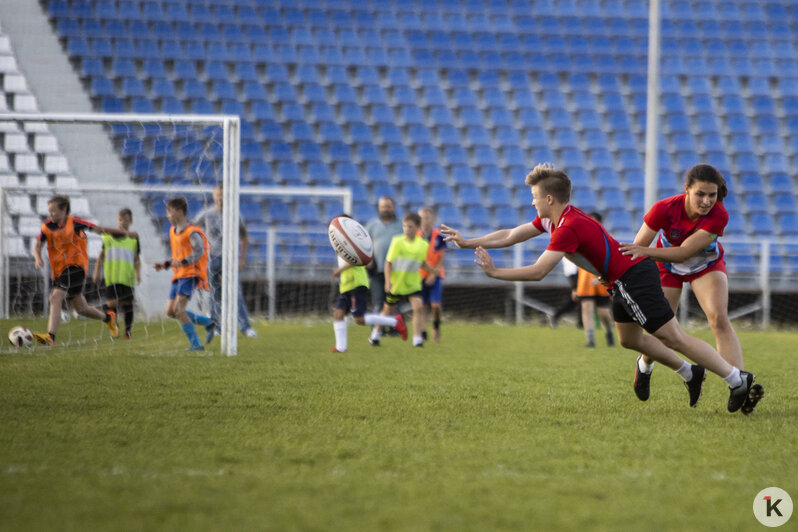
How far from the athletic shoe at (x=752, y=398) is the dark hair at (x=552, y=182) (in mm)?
1463

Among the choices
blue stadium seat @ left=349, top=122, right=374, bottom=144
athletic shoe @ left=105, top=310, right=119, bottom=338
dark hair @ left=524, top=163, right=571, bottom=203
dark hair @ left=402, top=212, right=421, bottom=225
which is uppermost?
blue stadium seat @ left=349, top=122, right=374, bottom=144

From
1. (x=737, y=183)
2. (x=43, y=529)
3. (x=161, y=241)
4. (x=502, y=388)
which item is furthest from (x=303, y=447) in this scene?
(x=737, y=183)

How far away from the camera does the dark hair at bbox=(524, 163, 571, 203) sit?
4805mm

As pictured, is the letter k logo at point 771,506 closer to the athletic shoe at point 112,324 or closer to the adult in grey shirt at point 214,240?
the adult in grey shirt at point 214,240

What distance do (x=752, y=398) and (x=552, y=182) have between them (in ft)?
5.32

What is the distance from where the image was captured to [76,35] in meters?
18.8

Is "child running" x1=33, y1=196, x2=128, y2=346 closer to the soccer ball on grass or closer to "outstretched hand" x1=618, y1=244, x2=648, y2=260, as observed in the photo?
the soccer ball on grass

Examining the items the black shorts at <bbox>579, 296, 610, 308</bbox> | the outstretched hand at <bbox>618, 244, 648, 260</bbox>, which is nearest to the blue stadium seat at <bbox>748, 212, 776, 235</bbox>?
the black shorts at <bbox>579, 296, 610, 308</bbox>

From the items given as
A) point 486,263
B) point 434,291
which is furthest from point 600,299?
point 486,263

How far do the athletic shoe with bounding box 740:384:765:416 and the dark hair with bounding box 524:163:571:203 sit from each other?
4.80 feet

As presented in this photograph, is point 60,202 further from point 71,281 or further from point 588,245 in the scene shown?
point 588,245

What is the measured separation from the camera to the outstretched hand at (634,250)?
15.6 ft

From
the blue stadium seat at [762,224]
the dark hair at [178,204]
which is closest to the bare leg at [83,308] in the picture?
the dark hair at [178,204]

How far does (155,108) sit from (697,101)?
1116 centimetres
